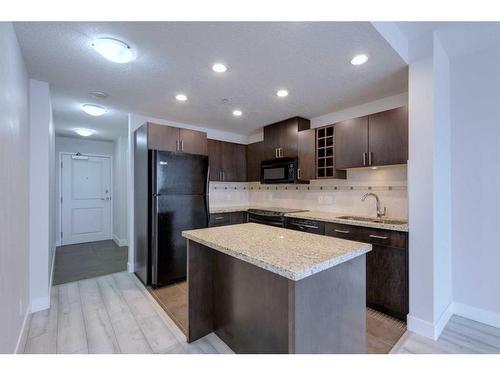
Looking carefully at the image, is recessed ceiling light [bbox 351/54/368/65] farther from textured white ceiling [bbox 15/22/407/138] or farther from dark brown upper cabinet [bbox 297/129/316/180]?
dark brown upper cabinet [bbox 297/129/316/180]

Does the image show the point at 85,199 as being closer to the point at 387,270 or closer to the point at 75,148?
the point at 75,148

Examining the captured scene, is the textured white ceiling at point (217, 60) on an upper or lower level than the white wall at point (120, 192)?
upper

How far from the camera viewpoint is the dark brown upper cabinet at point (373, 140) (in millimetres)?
2330

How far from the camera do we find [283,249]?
1313 mm

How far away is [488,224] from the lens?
2.07 metres

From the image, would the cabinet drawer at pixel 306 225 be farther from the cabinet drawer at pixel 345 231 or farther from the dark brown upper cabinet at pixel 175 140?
the dark brown upper cabinet at pixel 175 140

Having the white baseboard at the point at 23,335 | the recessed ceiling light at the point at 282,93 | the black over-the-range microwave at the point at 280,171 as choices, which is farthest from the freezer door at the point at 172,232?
the recessed ceiling light at the point at 282,93

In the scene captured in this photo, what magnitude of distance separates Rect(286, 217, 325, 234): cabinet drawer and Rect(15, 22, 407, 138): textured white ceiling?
4.90ft

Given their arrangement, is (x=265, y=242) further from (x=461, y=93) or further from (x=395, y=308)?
(x=461, y=93)

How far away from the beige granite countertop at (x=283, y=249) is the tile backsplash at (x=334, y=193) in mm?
1619

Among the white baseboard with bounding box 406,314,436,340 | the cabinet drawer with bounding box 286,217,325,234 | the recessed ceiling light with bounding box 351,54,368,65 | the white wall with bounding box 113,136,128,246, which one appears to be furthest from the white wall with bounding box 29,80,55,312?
the white baseboard with bounding box 406,314,436,340

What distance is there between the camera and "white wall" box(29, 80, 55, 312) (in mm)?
2322

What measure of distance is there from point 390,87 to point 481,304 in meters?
2.25
